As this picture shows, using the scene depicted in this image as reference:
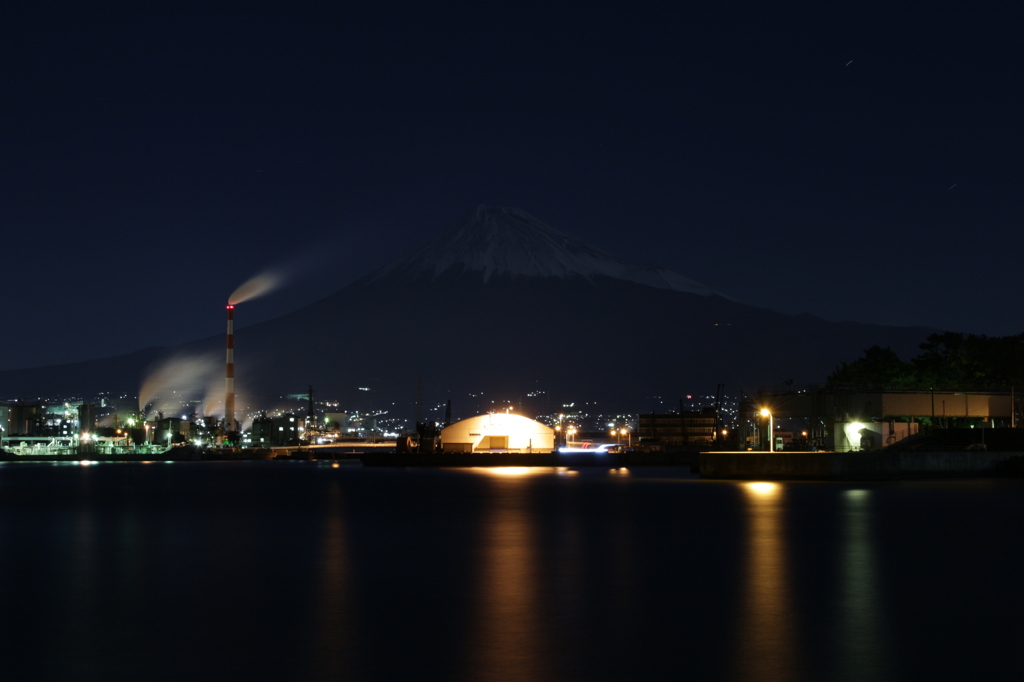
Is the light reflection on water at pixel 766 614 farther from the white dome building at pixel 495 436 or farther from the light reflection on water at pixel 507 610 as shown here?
the white dome building at pixel 495 436

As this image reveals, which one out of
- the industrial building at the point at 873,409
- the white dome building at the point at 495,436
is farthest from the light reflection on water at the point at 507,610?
the white dome building at the point at 495,436

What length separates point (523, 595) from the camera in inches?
765

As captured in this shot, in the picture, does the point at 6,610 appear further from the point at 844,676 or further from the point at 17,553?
the point at 844,676

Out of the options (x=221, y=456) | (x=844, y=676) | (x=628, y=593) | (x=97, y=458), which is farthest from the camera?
(x=221, y=456)

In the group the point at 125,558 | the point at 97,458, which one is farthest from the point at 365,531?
the point at 97,458

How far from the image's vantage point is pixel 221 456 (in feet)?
606

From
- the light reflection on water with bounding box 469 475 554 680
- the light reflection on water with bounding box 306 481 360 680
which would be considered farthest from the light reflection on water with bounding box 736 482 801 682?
the light reflection on water with bounding box 306 481 360 680

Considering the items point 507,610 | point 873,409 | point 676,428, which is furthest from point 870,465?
point 676,428

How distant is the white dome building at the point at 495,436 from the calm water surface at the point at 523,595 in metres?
96.9

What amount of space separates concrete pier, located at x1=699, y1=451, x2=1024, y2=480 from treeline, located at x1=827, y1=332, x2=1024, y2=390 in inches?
604

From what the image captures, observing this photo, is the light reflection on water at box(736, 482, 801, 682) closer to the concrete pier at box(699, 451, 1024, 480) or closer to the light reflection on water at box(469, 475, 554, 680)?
the light reflection on water at box(469, 475, 554, 680)

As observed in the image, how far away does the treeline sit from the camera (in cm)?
8512

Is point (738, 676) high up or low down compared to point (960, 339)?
down

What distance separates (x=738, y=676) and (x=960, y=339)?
287 ft
